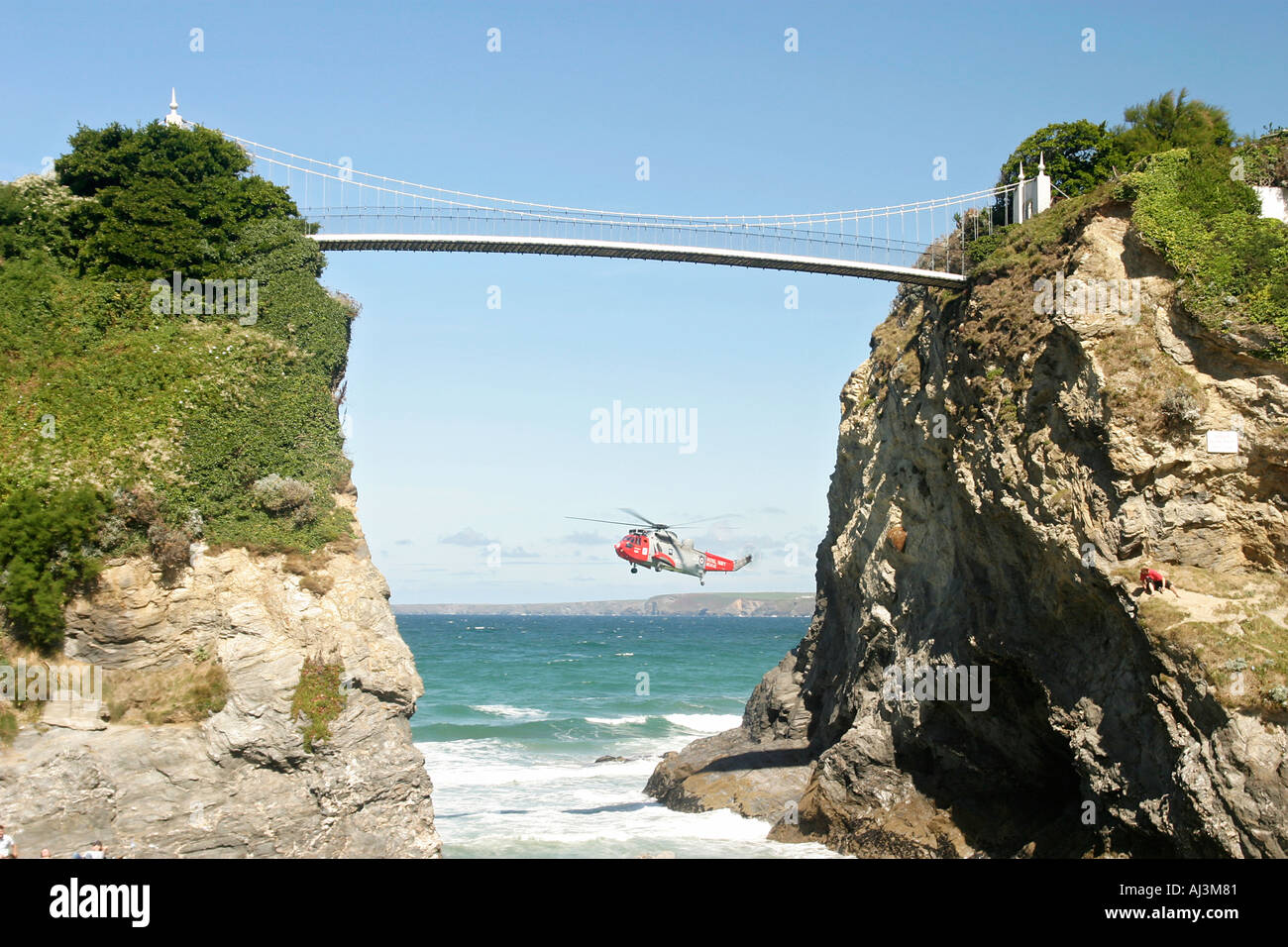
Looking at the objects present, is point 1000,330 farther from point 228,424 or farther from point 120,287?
point 120,287

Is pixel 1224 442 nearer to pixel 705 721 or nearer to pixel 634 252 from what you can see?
pixel 634 252

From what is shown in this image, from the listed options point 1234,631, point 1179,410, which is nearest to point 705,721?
point 1179,410

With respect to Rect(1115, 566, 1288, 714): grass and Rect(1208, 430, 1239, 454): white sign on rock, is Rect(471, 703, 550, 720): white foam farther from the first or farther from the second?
Rect(1208, 430, 1239, 454): white sign on rock
